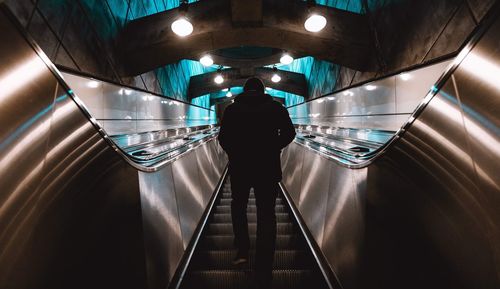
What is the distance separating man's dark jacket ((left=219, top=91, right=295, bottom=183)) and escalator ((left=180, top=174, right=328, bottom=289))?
0.72 m

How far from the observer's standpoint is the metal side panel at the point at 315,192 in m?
2.56

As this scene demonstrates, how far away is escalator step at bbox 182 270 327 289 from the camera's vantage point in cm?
216

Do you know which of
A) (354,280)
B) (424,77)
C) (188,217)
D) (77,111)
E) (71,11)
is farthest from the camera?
(71,11)

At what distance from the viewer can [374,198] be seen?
5.17ft

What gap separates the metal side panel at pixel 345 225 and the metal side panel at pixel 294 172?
1.33 m

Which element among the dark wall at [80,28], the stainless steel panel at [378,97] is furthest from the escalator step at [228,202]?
the dark wall at [80,28]

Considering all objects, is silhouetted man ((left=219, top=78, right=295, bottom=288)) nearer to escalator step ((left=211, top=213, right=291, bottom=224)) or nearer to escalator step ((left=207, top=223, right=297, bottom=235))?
escalator step ((left=207, top=223, right=297, bottom=235))

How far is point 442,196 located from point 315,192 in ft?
6.29

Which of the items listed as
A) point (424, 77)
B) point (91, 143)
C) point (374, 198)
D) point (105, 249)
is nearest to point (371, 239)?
point (374, 198)

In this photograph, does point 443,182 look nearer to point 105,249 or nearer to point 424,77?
point 105,249

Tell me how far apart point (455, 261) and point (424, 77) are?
9.55 ft

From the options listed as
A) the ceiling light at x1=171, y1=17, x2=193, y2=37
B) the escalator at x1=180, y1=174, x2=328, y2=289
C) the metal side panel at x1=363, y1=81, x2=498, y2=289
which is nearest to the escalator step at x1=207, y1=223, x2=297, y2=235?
the escalator at x1=180, y1=174, x2=328, y2=289

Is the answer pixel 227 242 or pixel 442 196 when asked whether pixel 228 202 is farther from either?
pixel 442 196

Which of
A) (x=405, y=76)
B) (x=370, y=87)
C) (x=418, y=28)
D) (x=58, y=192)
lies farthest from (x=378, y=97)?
(x=58, y=192)
